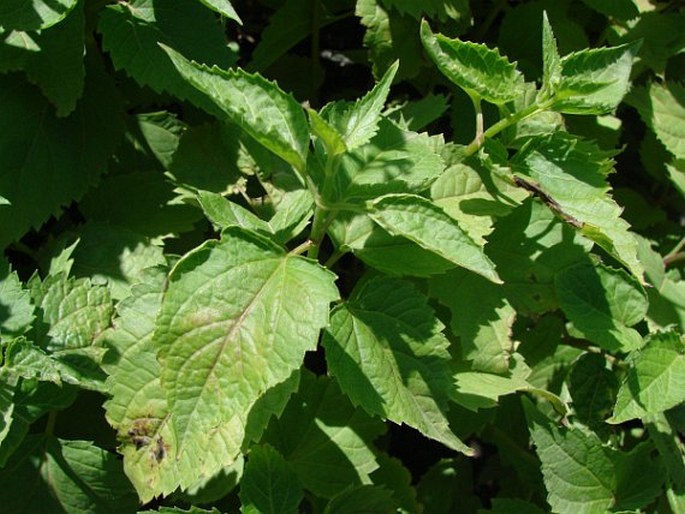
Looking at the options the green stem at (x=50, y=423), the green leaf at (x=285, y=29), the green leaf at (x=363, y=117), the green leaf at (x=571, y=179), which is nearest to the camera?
the green leaf at (x=363, y=117)

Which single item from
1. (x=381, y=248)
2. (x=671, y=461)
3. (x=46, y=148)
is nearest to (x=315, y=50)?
(x=46, y=148)

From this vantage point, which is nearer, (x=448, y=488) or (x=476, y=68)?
(x=476, y=68)

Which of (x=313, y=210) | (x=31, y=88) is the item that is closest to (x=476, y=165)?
(x=313, y=210)

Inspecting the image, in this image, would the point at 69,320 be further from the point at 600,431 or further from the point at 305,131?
the point at 600,431

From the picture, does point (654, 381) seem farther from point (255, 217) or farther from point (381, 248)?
point (255, 217)

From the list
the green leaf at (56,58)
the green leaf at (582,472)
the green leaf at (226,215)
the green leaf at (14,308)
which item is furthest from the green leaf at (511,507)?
the green leaf at (56,58)

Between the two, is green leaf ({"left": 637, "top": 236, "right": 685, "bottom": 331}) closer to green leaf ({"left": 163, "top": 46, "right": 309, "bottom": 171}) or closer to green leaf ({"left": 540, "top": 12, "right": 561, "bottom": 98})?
green leaf ({"left": 540, "top": 12, "right": 561, "bottom": 98})

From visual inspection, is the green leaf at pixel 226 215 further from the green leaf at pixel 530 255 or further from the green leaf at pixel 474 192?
the green leaf at pixel 530 255
